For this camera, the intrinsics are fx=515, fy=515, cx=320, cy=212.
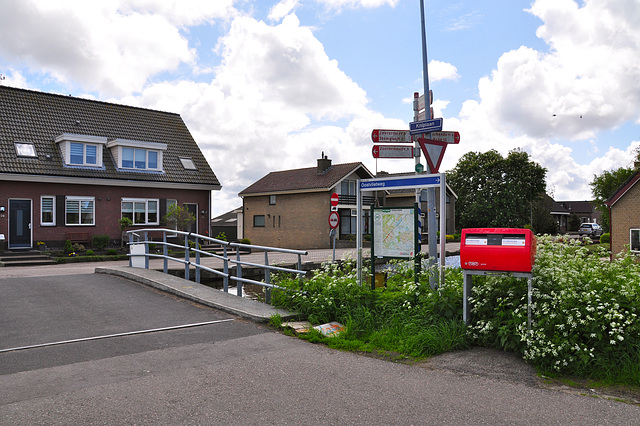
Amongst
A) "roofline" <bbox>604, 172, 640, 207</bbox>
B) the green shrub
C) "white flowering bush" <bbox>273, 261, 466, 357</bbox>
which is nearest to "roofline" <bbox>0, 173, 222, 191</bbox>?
the green shrub

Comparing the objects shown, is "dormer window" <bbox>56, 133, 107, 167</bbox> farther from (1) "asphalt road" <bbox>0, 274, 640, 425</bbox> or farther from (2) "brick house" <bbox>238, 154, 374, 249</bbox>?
(1) "asphalt road" <bbox>0, 274, 640, 425</bbox>

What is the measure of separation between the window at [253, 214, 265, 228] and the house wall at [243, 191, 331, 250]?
0.69ft

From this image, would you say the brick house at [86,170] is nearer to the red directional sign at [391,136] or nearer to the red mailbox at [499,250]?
the red directional sign at [391,136]

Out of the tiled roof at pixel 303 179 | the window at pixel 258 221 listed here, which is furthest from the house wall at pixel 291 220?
the tiled roof at pixel 303 179

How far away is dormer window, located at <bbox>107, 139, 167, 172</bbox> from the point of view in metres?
28.0

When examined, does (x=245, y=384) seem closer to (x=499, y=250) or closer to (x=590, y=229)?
(x=499, y=250)

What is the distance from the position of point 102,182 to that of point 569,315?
84.1 ft

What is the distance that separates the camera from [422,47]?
9953 mm

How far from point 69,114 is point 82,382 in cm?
2736

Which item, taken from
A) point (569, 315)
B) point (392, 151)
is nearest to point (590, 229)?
point (392, 151)

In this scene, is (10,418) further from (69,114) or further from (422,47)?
(69,114)

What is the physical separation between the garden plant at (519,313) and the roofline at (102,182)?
20892 mm

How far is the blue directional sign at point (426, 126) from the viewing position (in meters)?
8.56

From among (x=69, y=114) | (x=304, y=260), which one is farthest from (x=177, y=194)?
(x=304, y=260)
